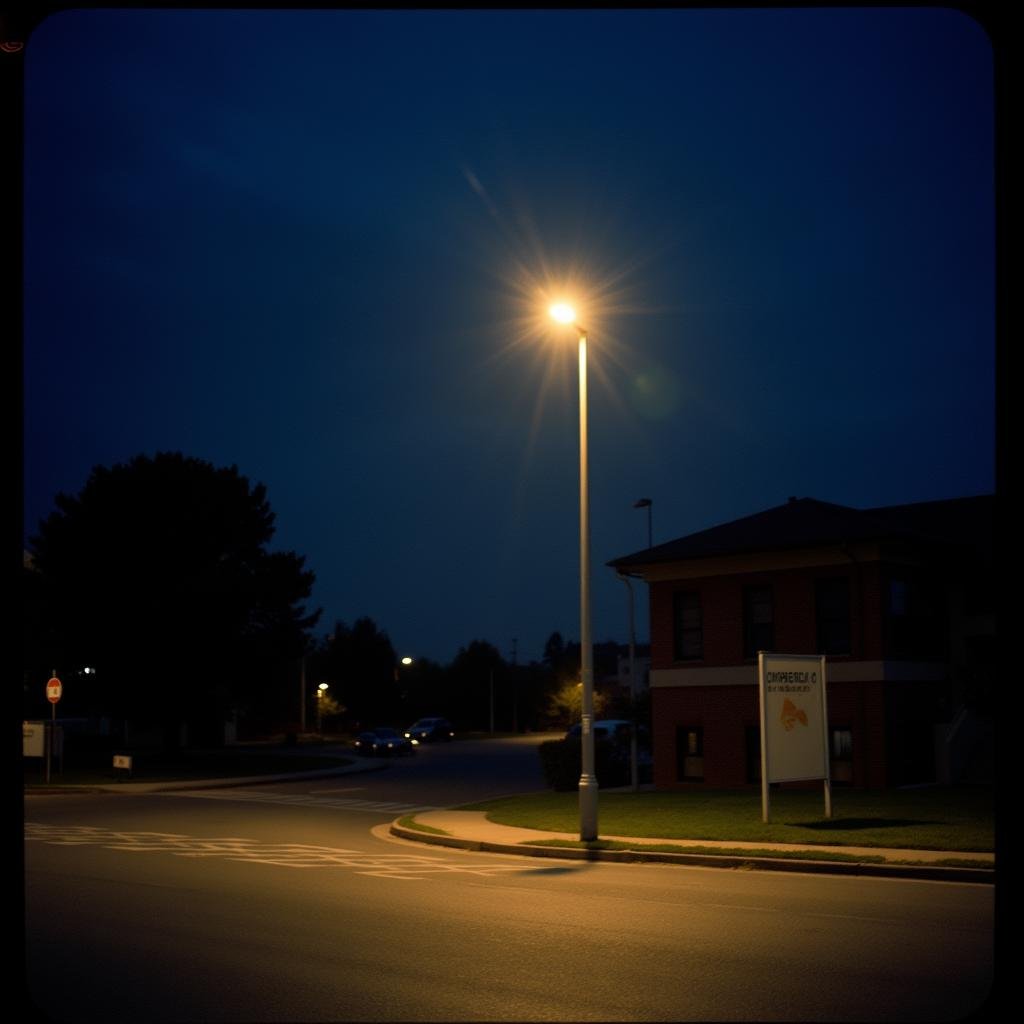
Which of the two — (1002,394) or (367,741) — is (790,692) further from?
(367,741)

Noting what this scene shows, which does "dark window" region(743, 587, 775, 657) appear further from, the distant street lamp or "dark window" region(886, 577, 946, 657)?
the distant street lamp

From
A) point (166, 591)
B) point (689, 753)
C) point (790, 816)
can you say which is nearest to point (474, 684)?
point (166, 591)

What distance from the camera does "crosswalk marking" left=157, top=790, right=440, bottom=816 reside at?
29812 mm

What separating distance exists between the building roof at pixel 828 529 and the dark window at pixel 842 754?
4936 millimetres

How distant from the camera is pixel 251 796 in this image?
3453cm

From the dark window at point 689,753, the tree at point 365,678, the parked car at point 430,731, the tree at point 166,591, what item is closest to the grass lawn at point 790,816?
the dark window at point 689,753

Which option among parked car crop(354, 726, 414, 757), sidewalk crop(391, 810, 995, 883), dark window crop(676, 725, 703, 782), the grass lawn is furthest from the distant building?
parked car crop(354, 726, 414, 757)

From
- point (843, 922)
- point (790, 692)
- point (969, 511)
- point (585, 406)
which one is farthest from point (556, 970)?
point (969, 511)

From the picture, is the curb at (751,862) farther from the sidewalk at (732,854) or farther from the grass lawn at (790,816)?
the grass lawn at (790,816)

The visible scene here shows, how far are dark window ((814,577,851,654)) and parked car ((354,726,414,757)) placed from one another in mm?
32841

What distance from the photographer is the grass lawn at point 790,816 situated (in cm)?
1842

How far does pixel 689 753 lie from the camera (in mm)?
34312

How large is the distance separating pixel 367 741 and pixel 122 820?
3527 centimetres

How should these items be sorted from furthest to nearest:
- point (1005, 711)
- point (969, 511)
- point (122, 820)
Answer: point (969, 511) → point (122, 820) → point (1005, 711)
